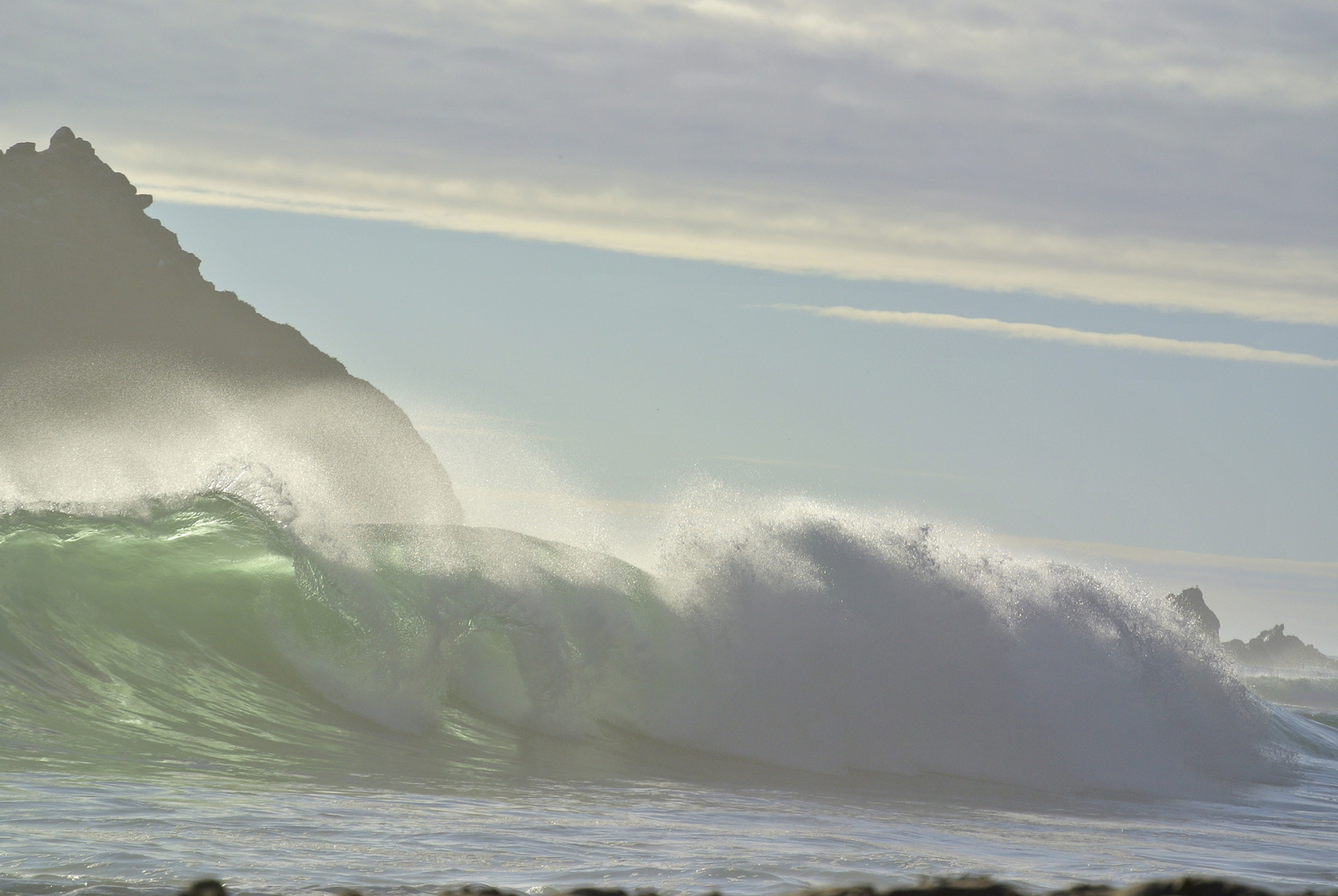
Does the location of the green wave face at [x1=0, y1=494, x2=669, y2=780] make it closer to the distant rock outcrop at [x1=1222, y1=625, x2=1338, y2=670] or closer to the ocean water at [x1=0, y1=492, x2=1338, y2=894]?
the ocean water at [x1=0, y1=492, x2=1338, y2=894]

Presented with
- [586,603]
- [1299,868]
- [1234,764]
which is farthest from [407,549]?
[1234,764]

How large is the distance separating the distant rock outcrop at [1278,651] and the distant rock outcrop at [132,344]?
7194cm

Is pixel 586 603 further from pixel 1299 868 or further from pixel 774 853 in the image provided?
pixel 1299 868

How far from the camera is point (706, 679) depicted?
14367 millimetres

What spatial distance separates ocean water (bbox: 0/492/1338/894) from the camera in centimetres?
786

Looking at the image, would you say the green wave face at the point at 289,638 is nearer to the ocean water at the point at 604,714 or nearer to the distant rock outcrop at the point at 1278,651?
the ocean water at the point at 604,714

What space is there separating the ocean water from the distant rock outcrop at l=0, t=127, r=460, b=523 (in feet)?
154

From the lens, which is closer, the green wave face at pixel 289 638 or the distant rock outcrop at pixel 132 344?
the green wave face at pixel 289 638

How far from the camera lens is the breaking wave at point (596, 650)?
12.2 metres

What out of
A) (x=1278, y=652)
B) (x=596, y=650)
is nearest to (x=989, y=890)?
(x=596, y=650)

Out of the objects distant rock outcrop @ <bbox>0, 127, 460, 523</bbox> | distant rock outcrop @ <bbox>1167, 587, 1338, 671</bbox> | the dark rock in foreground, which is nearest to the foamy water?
the dark rock in foreground

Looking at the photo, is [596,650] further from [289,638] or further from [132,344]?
[132,344]

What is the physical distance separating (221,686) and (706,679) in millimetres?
5184

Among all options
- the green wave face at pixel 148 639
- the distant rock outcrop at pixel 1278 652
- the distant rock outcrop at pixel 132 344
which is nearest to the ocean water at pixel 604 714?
the green wave face at pixel 148 639
